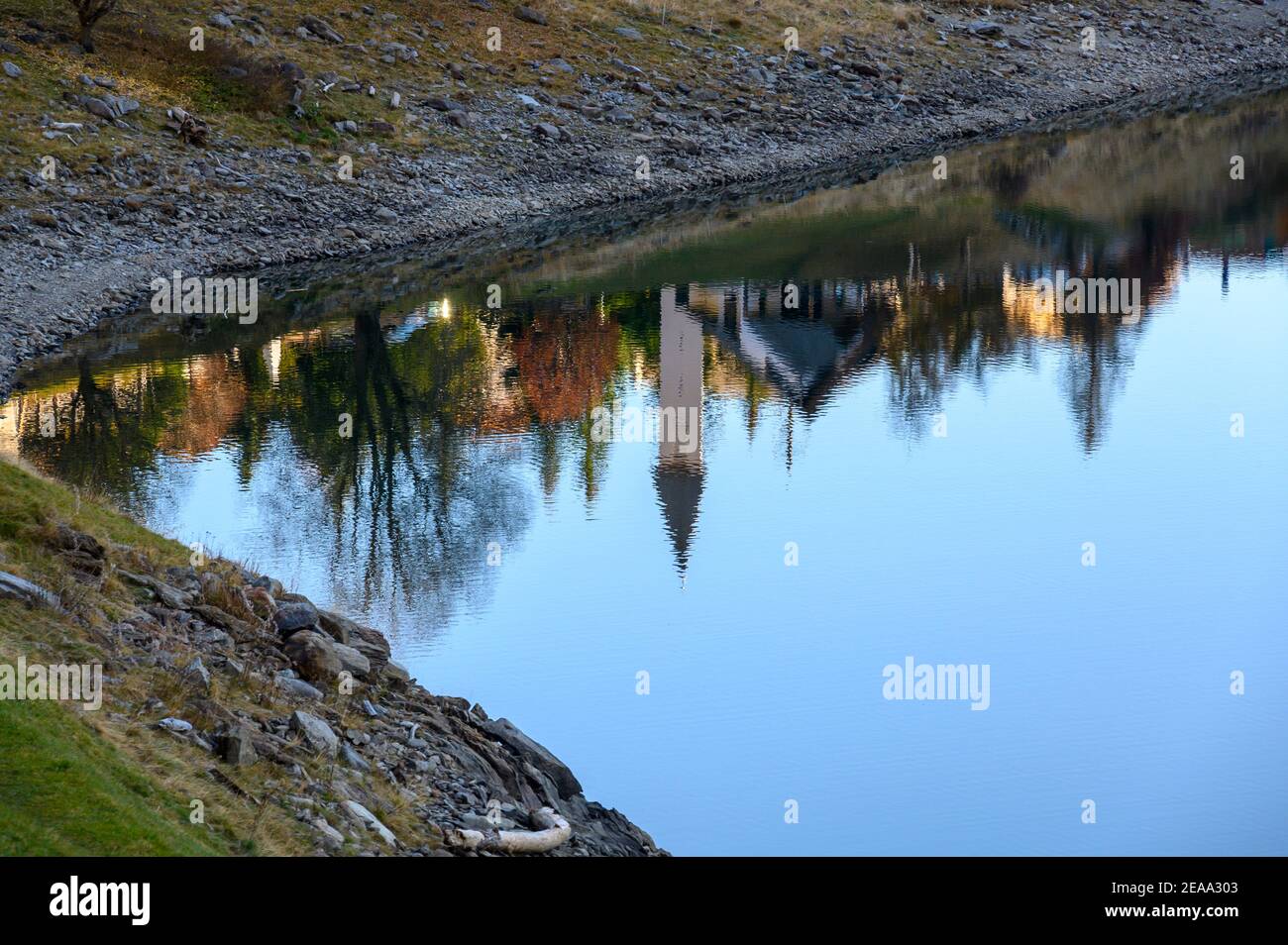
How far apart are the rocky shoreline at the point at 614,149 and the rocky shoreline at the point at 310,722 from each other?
781 inches

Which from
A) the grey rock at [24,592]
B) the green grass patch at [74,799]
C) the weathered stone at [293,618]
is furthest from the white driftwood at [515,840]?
the grey rock at [24,592]

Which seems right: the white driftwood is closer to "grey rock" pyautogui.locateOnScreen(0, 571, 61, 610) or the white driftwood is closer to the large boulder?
the large boulder

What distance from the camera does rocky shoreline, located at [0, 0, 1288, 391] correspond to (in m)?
Answer: 44.6

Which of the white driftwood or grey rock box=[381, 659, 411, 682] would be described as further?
grey rock box=[381, 659, 411, 682]

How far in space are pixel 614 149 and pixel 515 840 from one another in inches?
1805

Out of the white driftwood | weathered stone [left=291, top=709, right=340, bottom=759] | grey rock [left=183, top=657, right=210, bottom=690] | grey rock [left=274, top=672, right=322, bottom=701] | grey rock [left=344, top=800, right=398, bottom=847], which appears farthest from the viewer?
grey rock [left=274, top=672, right=322, bottom=701]

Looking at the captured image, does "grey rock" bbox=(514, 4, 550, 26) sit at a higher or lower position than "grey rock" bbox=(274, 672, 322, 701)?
higher

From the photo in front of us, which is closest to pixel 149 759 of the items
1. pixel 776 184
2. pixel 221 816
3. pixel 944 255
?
pixel 221 816

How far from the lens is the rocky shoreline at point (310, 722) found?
1524cm

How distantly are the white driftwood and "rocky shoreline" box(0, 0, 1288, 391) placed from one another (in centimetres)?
2467

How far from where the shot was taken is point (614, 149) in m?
59.0

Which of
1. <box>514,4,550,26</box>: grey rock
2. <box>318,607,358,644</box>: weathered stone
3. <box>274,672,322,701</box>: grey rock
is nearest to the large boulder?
<box>274,672,322,701</box>: grey rock

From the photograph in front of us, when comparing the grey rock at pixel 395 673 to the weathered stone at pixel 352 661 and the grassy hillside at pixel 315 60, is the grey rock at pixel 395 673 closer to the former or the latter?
the weathered stone at pixel 352 661
